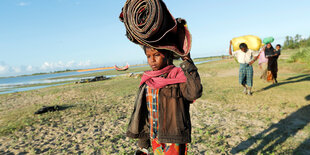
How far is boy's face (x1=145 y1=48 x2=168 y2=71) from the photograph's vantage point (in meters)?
1.69

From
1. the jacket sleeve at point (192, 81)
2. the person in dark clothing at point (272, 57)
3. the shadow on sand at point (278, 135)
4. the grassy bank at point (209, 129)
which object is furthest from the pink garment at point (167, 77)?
the person in dark clothing at point (272, 57)

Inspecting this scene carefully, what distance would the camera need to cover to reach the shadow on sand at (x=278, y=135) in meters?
3.51

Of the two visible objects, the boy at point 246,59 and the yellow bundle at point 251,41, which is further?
the yellow bundle at point 251,41

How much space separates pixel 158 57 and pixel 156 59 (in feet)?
0.11

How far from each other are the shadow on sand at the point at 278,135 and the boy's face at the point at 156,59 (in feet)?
9.91

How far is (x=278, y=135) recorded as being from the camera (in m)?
4.00

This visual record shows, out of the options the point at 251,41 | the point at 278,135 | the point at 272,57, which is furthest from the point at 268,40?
the point at 278,135

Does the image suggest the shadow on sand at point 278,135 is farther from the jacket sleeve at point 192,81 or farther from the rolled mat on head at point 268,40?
the rolled mat on head at point 268,40

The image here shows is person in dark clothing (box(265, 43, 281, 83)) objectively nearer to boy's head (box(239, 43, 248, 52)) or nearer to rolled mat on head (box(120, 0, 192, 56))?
boy's head (box(239, 43, 248, 52))

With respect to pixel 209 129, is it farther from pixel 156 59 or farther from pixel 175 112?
pixel 156 59

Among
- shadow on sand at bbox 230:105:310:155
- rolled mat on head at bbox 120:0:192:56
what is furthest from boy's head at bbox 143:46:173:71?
shadow on sand at bbox 230:105:310:155

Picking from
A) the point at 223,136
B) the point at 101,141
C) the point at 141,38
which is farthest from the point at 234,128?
the point at 141,38

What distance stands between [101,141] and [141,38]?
3.95 metres

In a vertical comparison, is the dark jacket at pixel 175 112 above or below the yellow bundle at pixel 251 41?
below
